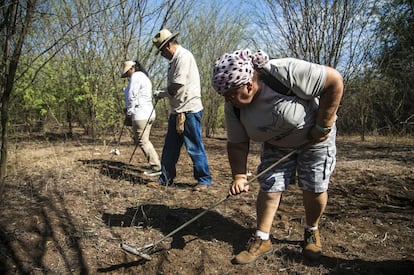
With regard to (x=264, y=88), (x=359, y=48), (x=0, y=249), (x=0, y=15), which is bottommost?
(x=0, y=249)

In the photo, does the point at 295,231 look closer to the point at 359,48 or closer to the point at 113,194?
the point at 113,194

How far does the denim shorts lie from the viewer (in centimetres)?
230

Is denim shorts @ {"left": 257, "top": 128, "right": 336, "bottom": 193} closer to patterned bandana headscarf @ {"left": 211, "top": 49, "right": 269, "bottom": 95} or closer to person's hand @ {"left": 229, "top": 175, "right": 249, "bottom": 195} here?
person's hand @ {"left": 229, "top": 175, "right": 249, "bottom": 195}

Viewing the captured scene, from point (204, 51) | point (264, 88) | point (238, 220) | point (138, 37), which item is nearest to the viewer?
point (264, 88)

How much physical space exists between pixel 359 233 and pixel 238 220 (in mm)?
966

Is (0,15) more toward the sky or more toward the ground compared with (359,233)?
more toward the sky

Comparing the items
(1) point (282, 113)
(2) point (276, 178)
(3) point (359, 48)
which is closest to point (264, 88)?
(1) point (282, 113)

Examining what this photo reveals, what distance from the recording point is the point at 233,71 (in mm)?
1934

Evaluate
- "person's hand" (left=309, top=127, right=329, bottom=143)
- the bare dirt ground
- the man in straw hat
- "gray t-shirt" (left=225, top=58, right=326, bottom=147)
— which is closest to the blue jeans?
the man in straw hat

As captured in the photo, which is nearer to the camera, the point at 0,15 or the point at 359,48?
the point at 0,15

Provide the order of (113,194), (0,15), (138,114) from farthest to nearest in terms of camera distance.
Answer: (138,114) → (113,194) → (0,15)

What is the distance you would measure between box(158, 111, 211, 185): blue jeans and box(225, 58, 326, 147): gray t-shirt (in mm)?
1535

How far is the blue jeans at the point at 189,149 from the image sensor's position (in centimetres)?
388

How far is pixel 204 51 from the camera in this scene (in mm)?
10602
